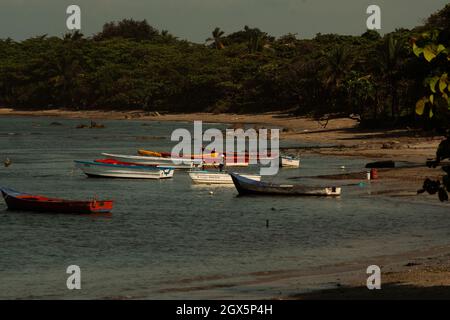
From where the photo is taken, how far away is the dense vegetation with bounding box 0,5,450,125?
101 m

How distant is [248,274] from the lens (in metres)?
31.1

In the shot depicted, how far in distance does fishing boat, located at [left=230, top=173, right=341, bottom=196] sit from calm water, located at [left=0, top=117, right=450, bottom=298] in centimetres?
52

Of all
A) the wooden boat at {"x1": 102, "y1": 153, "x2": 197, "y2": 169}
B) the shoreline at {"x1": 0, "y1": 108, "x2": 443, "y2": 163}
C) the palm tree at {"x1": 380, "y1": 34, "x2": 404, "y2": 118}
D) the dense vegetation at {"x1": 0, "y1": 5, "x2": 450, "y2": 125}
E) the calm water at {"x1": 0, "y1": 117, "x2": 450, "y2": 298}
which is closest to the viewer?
the calm water at {"x1": 0, "y1": 117, "x2": 450, "y2": 298}

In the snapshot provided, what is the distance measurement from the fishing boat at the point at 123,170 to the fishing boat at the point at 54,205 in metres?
18.3

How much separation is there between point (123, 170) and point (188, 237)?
27313 millimetres

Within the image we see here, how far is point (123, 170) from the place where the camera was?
220 feet

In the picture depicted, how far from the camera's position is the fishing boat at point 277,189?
52469 millimetres

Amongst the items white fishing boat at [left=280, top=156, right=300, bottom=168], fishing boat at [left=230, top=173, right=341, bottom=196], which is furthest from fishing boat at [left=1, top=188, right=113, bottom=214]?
white fishing boat at [left=280, top=156, right=300, bottom=168]

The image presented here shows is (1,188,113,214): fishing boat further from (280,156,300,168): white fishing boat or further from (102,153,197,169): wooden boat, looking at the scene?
(280,156,300,168): white fishing boat
